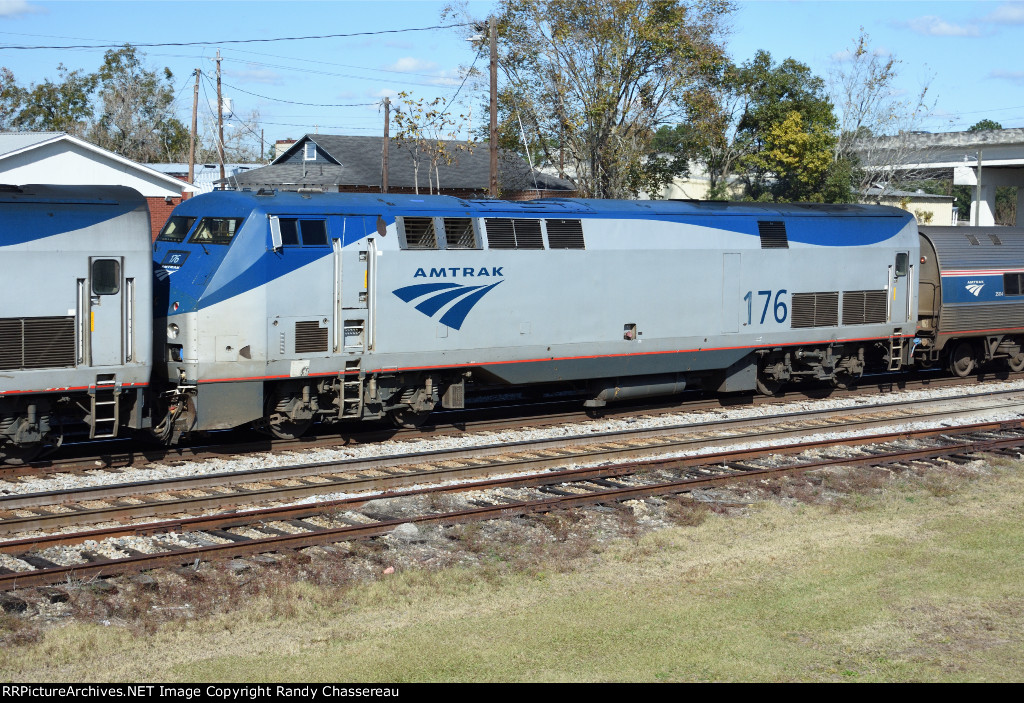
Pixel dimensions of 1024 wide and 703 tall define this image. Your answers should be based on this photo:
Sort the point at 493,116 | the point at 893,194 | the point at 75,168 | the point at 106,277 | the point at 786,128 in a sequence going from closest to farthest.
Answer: the point at 106,277 < the point at 493,116 < the point at 75,168 < the point at 786,128 < the point at 893,194

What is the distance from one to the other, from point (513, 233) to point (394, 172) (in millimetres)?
40187

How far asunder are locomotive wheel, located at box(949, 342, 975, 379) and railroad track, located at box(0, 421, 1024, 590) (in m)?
7.59

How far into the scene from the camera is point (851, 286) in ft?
71.7

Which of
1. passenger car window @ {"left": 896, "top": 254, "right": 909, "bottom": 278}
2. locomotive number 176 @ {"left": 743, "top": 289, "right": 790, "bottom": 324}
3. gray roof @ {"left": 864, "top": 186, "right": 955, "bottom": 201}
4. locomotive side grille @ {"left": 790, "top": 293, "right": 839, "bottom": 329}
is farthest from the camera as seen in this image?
gray roof @ {"left": 864, "top": 186, "right": 955, "bottom": 201}

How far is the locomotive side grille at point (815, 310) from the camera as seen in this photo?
21031mm

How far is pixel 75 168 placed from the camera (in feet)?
123

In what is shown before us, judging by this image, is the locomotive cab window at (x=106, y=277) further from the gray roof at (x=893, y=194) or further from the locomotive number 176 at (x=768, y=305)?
the gray roof at (x=893, y=194)

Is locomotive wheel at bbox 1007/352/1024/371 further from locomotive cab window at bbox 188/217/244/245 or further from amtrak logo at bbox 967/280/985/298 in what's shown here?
locomotive cab window at bbox 188/217/244/245

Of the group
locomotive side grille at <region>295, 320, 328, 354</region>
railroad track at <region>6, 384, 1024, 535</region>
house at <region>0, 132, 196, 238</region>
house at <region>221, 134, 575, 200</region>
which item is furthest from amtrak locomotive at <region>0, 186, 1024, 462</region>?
house at <region>221, 134, 575, 200</region>

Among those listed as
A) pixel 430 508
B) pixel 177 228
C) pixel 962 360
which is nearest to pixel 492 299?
pixel 430 508

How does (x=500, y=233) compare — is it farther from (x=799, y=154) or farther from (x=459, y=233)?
(x=799, y=154)

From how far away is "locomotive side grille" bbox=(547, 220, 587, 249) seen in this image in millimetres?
17781

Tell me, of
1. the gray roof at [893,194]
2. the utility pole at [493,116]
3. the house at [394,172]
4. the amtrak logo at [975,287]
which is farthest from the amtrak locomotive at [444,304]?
the gray roof at [893,194]
